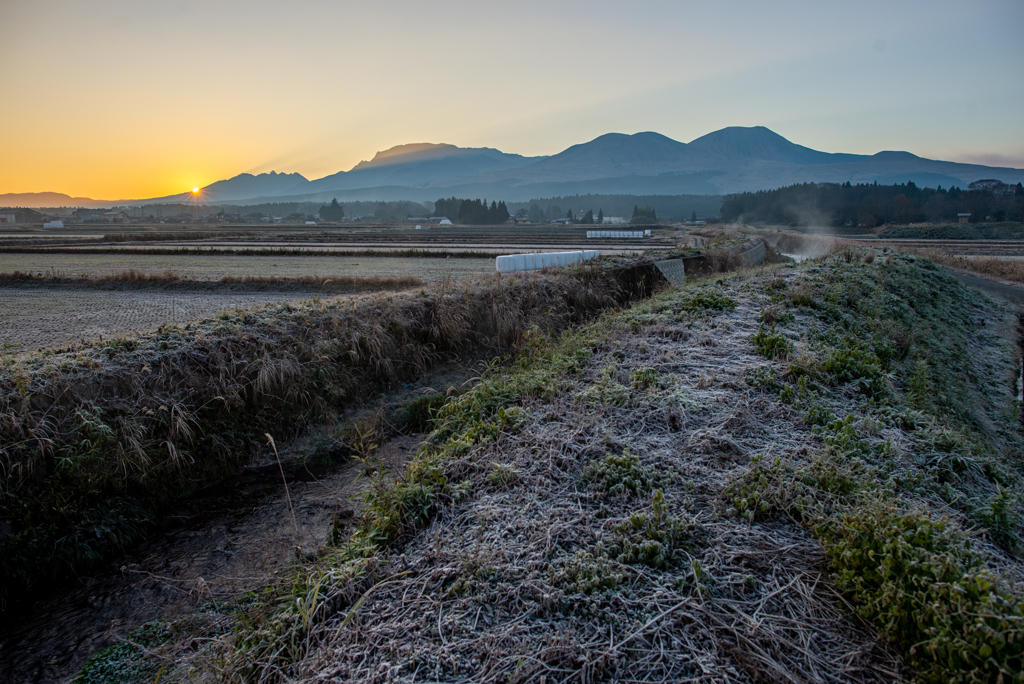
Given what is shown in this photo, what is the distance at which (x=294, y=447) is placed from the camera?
7879 mm

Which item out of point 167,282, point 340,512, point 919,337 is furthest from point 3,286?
point 919,337

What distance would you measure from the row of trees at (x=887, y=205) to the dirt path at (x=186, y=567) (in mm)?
109423

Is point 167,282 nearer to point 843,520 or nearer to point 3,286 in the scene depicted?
point 3,286

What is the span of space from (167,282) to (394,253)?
1567 cm

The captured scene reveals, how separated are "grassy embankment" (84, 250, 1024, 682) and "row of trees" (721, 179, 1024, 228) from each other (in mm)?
107340

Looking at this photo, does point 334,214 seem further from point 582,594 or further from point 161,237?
point 582,594

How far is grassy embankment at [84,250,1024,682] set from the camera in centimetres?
272

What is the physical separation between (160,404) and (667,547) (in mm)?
6804

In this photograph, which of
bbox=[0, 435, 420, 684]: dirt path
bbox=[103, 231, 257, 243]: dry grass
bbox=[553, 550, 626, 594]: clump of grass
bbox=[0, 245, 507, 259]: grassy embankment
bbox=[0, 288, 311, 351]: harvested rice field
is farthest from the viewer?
bbox=[103, 231, 257, 243]: dry grass

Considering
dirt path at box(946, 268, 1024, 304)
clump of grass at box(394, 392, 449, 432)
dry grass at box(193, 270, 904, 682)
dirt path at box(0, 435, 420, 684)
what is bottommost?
dirt path at box(0, 435, 420, 684)

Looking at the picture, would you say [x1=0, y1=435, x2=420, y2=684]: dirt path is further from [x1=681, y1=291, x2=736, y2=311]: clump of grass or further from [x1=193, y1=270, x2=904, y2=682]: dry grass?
[x1=681, y1=291, x2=736, y2=311]: clump of grass

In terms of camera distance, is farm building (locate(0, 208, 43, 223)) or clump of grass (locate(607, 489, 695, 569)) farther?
farm building (locate(0, 208, 43, 223))

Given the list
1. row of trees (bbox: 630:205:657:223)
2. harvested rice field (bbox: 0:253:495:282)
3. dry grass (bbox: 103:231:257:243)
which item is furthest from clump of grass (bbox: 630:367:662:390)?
row of trees (bbox: 630:205:657:223)

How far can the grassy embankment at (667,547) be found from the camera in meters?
2.72
